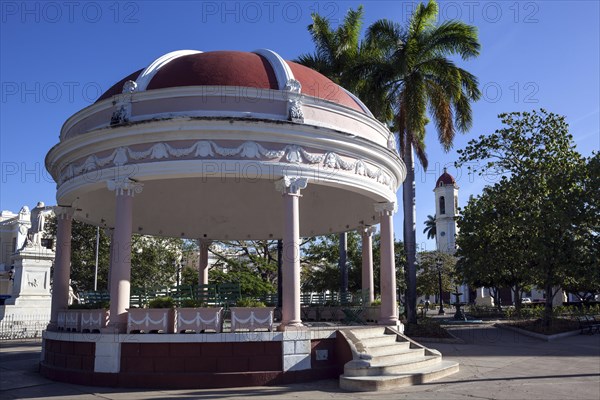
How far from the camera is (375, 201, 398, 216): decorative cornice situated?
17336 mm

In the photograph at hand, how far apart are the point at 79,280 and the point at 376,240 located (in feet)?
79.6

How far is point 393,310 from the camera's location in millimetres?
16984

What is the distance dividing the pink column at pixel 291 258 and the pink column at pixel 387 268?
4.19m

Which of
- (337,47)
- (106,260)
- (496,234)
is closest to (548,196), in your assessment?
(496,234)

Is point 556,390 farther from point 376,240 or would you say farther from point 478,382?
point 376,240

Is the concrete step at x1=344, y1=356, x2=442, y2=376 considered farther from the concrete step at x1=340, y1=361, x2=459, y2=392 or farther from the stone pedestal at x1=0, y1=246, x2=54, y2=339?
the stone pedestal at x1=0, y1=246, x2=54, y2=339

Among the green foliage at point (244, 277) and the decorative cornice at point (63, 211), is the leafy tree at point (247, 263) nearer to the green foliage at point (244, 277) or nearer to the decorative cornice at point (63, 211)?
the green foliage at point (244, 277)

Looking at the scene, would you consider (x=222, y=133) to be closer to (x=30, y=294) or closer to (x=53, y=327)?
(x=53, y=327)

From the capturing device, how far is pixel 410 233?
26688 mm

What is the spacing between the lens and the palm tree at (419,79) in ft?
85.0

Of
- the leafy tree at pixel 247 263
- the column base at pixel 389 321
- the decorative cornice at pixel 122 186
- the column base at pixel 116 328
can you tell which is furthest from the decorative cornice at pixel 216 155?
the leafy tree at pixel 247 263

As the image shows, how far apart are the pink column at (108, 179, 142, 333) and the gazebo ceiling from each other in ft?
1.20

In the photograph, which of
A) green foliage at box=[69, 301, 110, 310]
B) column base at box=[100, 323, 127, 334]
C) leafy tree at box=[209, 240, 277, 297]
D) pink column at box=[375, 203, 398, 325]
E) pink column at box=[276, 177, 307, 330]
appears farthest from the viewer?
leafy tree at box=[209, 240, 277, 297]

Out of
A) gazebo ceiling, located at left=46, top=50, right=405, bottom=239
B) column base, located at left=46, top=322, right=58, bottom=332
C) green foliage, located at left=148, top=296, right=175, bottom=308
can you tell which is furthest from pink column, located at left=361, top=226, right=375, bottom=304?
column base, located at left=46, top=322, right=58, bottom=332
